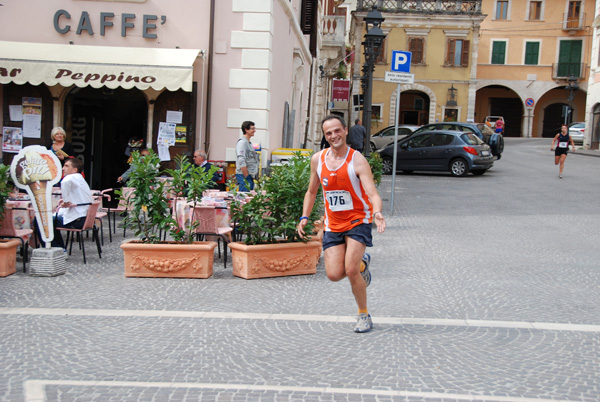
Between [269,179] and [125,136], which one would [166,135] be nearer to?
[125,136]

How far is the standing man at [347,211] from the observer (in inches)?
229

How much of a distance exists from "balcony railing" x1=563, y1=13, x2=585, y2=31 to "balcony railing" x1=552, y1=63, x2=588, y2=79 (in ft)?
8.74

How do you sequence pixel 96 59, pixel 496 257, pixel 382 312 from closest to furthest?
1. pixel 382 312
2. pixel 496 257
3. pixel 96 59

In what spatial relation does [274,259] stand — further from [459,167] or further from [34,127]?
[459,167]

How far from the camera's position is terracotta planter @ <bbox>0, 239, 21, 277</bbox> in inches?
314

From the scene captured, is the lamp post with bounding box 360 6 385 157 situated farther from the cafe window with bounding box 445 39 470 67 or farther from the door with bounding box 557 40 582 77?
the door with bounding box 557 40 582 77

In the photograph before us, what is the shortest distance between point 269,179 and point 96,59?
6388 millimetres

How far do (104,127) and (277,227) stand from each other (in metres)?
8.61

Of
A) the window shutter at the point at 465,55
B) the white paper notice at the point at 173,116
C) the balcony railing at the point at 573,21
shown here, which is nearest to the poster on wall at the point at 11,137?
the white paper notice at the point at 173,116

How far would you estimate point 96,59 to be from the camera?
13.4 meters

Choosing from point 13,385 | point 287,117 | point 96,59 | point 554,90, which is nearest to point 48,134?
point 96,59

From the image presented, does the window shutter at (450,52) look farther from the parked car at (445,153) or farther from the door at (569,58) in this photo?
the parked car at (445,153)

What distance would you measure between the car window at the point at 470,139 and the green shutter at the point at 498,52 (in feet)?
112

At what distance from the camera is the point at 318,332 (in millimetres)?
5887
